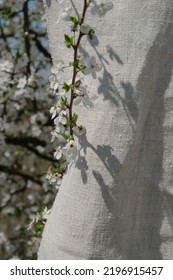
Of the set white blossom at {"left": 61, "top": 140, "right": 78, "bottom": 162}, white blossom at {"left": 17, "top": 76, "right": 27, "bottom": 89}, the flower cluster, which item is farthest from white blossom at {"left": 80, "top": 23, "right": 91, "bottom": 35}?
white blossom at {"left": 17, "top": 76, "right": 27, "bottom": 89}

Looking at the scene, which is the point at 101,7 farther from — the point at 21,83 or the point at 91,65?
the point at 21,83

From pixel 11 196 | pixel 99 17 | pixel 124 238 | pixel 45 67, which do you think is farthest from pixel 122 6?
pixel 11 196

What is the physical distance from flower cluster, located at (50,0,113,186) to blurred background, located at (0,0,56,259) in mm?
803

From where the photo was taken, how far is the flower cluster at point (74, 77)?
3.19ft

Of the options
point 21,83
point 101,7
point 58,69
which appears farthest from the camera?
point 21,83

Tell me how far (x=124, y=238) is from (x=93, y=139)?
24 centimetres

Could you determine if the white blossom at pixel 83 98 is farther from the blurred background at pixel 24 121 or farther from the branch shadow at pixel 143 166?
the blurred background at pixel 24 121

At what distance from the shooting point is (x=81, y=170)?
104cm

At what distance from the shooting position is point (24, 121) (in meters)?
2.69

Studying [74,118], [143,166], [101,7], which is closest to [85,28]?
[101,7]

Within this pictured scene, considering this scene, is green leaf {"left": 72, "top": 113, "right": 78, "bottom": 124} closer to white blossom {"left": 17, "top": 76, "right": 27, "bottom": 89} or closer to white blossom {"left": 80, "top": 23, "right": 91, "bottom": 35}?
white blossom {"left": 80, "top": 23, "right": 91, "bottom": 35}

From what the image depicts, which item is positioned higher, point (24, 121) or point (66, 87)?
point (66, 87)

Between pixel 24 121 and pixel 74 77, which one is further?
pixel 24 121

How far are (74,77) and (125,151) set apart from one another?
196 millimetres
